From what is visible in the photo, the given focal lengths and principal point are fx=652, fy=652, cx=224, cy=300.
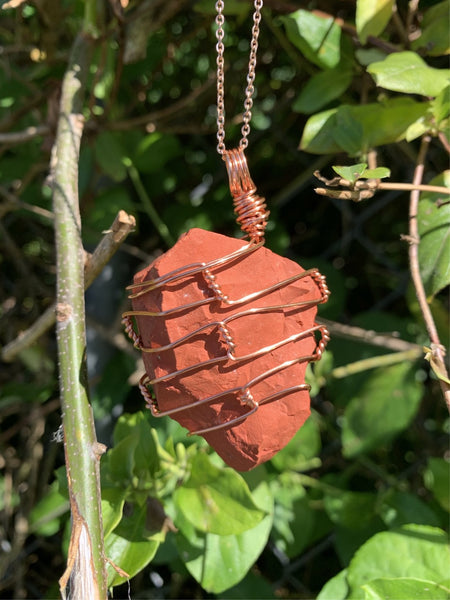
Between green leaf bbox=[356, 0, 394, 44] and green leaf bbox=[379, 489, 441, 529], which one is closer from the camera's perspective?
green leaf bbox=[356, 0, 394, 44]

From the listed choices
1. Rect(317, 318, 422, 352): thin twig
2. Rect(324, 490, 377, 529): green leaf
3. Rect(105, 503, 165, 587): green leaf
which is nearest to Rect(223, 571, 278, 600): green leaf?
Rect(324, 490, 377, 529): green leaf

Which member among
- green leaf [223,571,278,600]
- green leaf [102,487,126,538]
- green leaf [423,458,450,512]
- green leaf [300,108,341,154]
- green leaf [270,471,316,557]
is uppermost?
green leaf [300,108,341,154]

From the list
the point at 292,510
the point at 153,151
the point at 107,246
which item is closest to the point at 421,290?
the point at 107,246

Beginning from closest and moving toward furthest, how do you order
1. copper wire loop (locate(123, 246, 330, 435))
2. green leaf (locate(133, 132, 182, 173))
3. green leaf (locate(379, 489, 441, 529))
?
copper wire loop (locate(123, 246, 330, 435))
green leaf (locate(379, 489, 441, 529))
green leaf (locate(133, 132, 182, 173))

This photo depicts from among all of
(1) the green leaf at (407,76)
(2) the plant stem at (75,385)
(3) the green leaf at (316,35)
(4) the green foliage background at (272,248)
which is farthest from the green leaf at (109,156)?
(1) the green leaf at (407,76)

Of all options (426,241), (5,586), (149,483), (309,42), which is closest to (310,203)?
(309,42)

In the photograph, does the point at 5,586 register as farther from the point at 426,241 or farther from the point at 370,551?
the point at 426,241

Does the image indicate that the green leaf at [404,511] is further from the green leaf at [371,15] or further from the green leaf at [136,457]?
the green leaf at [371,15]

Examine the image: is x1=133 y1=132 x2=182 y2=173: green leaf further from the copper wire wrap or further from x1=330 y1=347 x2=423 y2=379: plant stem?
the copper wire wrap
